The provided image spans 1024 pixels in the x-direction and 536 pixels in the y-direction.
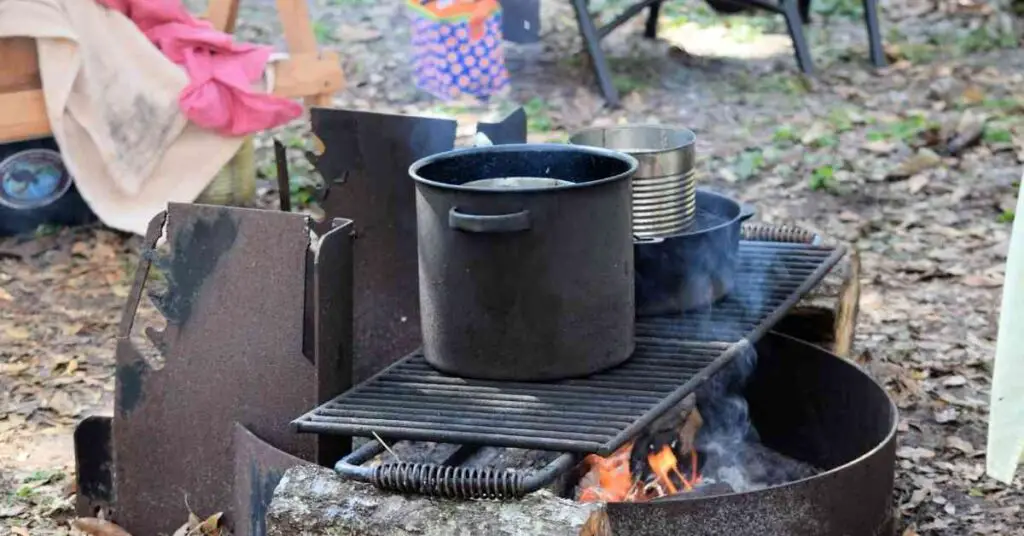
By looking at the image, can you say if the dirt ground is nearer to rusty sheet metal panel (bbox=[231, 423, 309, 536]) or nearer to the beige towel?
the beige towel

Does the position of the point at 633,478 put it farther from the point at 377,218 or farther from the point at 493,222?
the point at 377,218

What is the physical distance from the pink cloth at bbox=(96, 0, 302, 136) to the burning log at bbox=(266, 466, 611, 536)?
356 cm

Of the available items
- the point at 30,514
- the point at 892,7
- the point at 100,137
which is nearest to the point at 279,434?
the point at 30,514

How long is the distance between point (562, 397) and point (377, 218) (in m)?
1.12

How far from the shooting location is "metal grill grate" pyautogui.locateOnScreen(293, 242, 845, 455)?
2457 mm

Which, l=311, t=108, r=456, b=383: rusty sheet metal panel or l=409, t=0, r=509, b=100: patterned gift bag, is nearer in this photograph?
l=311, t=108, r=456, b=383: rusty sheet metal panel

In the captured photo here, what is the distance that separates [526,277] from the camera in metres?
2.67

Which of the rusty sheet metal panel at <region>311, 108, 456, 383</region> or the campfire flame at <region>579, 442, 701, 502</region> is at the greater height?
the rusty sheet metal panel at <region>311, 108, 456, 383</region>

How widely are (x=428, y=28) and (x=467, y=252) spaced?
522 centimetres

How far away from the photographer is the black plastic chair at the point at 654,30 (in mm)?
7715

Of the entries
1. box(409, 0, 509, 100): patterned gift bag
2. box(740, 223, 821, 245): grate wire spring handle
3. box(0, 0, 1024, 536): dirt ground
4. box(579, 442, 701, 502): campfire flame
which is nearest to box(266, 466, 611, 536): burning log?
box(579, 442, 701, 502): campfire flame

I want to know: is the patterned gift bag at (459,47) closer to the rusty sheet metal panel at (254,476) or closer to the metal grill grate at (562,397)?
the metal grill grate at (562,397)

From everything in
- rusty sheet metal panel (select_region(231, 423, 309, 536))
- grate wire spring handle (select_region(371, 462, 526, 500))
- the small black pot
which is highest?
the small black pot

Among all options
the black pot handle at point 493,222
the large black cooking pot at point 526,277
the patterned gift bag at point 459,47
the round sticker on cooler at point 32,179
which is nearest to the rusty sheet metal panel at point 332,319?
the large black cooking pot at point 526,277
